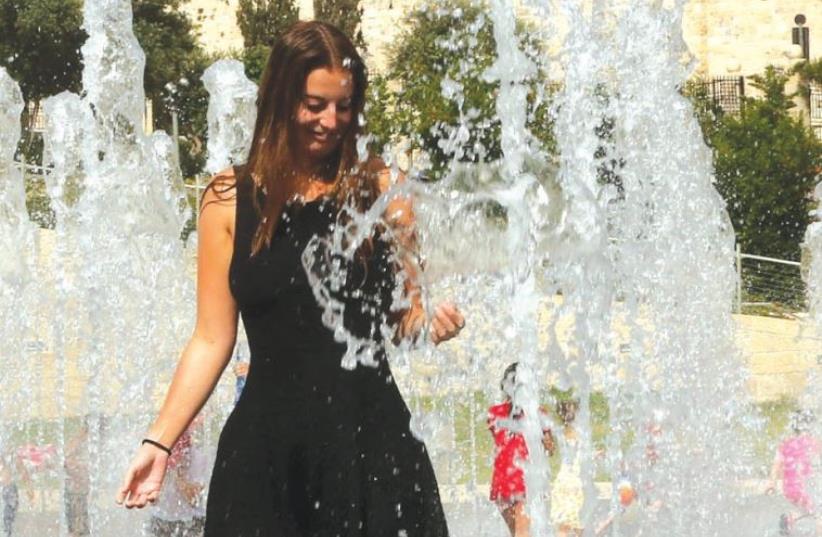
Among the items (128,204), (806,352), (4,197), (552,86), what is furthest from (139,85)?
(552,86)

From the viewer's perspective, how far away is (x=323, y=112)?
2686mm

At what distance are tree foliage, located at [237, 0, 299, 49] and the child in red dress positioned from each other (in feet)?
85.9

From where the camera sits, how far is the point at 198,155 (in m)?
24.3

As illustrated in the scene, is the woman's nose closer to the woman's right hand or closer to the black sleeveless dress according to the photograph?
the black sleeveless dress

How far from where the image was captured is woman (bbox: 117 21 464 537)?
2633 millimetres

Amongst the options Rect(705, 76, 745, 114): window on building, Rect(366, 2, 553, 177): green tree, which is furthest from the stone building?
Rect(366, 2, 553, 177): green tree

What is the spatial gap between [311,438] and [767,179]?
15991 mm

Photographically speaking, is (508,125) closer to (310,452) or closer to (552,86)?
(310,452)

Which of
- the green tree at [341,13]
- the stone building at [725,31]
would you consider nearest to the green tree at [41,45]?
the green tree at [341,13]

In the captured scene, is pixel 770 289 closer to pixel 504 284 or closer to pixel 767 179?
pixel 767 179

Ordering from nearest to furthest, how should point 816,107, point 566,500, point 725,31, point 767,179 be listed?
point 566,500
point 767,179
point 816,107
point 725,31

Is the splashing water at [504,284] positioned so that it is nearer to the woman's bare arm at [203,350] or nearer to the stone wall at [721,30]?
the woman's bare arm at [203,350]

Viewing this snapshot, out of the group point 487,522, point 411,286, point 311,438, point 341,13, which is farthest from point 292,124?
point 341,13

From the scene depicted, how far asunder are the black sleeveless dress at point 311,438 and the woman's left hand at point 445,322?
0.07 meters
